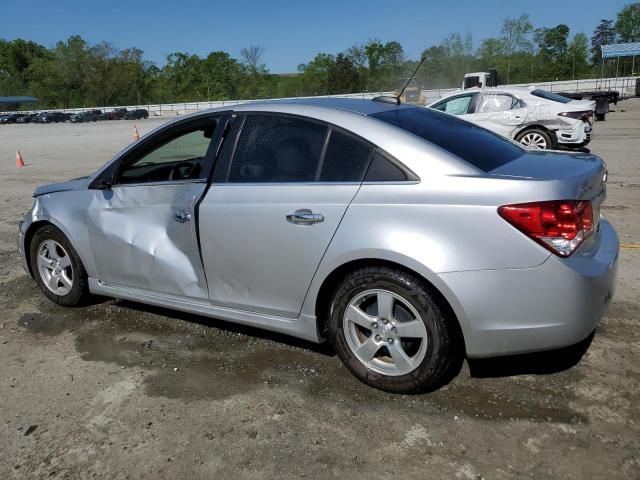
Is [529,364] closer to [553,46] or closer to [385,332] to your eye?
[385,332]

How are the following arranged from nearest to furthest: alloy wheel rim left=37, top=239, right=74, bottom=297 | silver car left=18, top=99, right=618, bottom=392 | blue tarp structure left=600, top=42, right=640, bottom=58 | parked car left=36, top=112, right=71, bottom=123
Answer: silver car left=18, top=99, right=618, bottom=392
alloy wheel rim left=37, top=239, right=74, bottom=297
blue tarp structure left=600, top=42, right=640, bottom=58
parked car left=36, top=112, right=71, bottom=123

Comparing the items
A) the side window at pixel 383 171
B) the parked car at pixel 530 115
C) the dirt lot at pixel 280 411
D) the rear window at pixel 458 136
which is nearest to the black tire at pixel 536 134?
the parked car at pixel 530 115

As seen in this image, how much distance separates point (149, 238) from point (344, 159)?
1.55m

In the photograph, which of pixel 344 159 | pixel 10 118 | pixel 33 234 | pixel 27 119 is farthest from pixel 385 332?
pixel 10 118

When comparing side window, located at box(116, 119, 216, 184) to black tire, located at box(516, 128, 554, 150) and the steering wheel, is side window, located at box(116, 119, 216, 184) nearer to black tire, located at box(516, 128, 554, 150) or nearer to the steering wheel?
the steering wheel

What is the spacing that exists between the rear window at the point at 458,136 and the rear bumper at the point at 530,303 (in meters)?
0.62

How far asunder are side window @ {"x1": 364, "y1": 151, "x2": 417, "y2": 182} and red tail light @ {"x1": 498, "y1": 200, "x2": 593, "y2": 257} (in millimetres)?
559

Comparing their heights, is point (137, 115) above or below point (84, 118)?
below

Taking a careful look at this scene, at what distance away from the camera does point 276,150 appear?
11.1 ft

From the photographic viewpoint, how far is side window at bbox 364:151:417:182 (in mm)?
2912

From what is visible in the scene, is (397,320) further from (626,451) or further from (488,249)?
(626,451)

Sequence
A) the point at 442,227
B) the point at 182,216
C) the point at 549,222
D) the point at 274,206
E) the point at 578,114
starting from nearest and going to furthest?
the point at 549,222, the point at 442,227, the point at 274,206, the point at 182,216, the point at 578,114

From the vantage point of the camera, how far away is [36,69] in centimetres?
11325

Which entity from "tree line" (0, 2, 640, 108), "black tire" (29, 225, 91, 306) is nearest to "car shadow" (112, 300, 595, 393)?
"black tire" (29, 225, 91, 306)
